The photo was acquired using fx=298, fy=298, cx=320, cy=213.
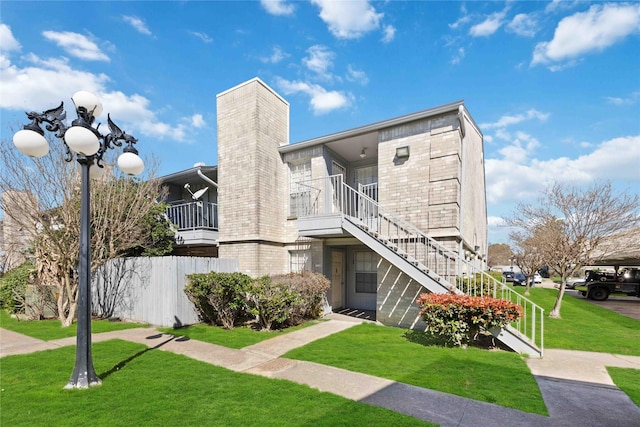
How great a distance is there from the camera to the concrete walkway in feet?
11.2

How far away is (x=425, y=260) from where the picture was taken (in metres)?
7.87

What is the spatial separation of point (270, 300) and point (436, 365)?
404 cm

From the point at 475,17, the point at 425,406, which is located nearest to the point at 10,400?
the point at 425,406

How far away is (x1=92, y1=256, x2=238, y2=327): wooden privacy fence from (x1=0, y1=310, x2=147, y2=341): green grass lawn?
51 cm

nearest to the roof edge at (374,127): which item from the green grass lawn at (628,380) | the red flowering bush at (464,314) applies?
the red flowering bush at (464,314)

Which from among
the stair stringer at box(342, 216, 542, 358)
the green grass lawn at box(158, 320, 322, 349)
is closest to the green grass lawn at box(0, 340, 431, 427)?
the green grass lawn at box(158, 320, 322, 349)

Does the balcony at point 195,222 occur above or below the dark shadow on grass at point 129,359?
above

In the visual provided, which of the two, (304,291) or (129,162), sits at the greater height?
(129,162)

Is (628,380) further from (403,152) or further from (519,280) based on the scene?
(519,280)

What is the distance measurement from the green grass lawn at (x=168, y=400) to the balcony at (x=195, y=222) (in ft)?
21.0

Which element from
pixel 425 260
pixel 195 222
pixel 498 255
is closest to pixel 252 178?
pixel 195 222

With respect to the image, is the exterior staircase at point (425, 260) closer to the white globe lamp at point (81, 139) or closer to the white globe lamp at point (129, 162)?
the white globe lamp at point (129, 162)

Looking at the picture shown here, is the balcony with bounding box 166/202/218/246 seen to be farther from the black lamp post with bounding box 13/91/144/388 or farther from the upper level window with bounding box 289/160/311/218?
the black lamp post with bounding box 13/91/144/388

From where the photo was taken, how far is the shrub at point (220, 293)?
7.74 m
